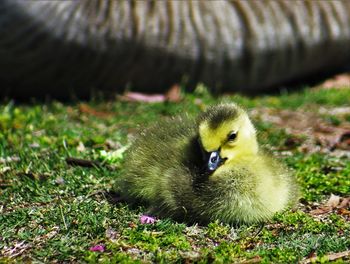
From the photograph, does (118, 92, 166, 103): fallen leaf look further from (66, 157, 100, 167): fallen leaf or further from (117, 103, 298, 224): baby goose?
(117, 103, 298, 224): baby goose

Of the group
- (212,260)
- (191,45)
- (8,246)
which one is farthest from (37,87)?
(212,260)

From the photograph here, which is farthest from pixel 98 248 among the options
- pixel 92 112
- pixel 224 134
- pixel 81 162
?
pixel 92 112

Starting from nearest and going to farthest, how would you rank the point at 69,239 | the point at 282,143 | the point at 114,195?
the point at 69,239 < the point at 114,195 < the point at 282,143

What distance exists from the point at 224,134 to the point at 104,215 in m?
0.93

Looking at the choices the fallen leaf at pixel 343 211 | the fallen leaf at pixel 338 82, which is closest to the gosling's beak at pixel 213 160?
the fallen leaf at pixel 343 211

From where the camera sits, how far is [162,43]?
28.0 ft

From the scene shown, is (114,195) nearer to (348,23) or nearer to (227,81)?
(227,81)

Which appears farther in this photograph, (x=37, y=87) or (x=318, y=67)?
(x=318, y=67)

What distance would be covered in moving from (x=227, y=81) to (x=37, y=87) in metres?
2.12

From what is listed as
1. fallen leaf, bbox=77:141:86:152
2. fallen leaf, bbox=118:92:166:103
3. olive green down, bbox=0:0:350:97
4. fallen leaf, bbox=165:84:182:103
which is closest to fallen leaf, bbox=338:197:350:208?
fallen leaf, bbox=77:141:86:152

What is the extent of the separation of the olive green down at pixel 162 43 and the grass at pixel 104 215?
1.21 metres

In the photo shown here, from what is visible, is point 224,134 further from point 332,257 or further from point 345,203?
point 345,203

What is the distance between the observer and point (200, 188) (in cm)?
454

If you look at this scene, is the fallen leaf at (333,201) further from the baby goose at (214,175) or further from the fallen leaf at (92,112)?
the fallen leaf at (92,112)
